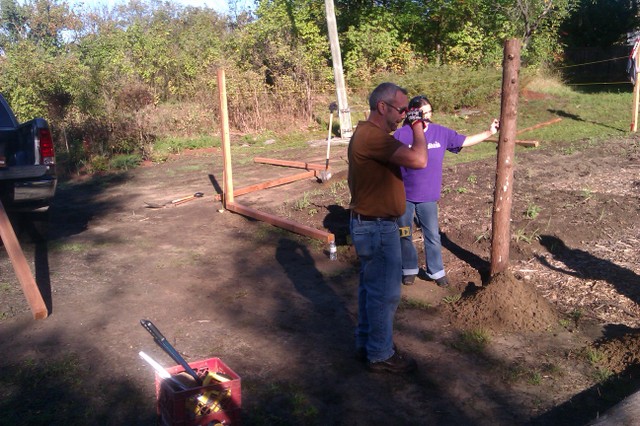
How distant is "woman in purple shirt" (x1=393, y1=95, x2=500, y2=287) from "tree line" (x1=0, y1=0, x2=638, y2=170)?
1101 centimetres

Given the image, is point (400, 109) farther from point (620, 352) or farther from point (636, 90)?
point (636, 90)

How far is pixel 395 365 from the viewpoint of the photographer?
4.58m

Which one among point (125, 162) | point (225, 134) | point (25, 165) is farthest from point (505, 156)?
point (125, 162)

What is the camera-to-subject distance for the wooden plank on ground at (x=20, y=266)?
560 centimetres

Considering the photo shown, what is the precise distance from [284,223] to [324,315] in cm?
293

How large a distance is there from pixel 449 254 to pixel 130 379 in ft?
12.7

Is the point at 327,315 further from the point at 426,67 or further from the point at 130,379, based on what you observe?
the point at 426,67

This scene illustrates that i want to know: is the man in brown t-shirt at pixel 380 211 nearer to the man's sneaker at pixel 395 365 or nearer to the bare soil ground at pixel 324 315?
the man's sneaker at pixel 395 365

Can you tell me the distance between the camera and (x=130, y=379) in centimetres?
Answer: 462

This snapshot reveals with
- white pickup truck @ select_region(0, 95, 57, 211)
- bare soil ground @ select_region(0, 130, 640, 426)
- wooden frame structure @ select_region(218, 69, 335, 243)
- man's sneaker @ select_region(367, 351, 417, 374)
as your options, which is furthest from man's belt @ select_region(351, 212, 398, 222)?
white pickup truck @ select_region(0, 95, 57, 211)

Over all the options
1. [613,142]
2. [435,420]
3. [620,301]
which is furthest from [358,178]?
[613,142]

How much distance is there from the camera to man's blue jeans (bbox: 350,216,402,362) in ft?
14.8

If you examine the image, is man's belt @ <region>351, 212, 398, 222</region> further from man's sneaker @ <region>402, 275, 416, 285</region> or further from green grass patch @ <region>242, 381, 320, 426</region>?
man's sneaker @ <region>402, 275, 416, 285</region>

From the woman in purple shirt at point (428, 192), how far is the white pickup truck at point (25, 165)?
417 cm
